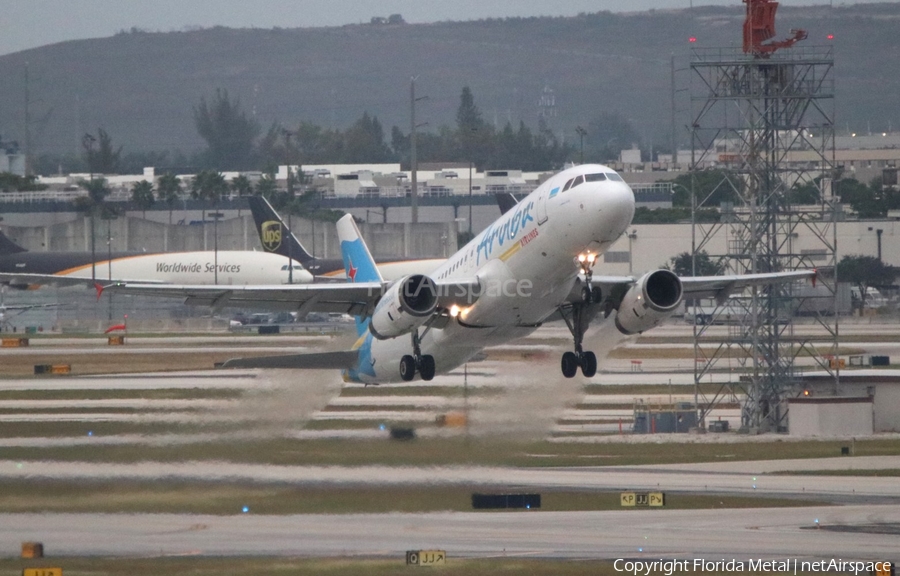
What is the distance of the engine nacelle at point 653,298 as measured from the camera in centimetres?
3844

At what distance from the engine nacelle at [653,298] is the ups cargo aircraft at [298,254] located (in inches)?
2455

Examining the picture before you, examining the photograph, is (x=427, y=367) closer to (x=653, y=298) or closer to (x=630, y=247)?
(x=653, y=298)

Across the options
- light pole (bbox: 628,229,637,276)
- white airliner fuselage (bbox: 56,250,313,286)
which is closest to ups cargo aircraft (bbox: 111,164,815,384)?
light pole (bbox: 628,229,637,276)

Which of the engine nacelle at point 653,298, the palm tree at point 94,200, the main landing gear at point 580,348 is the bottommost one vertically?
the main landing gear at point 580,348

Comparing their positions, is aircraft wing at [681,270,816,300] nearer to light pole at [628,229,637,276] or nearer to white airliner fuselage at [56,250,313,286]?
light pole at [628,229,637,276]

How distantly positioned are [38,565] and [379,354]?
17.2 m

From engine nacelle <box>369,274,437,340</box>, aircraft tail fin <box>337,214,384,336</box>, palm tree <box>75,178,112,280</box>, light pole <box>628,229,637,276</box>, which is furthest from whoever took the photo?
palm tree <box>75,178,112,280</box>

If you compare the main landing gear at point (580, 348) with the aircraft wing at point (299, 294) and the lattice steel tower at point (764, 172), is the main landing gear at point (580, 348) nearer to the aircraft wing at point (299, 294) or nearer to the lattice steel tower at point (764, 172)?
the aircraft wing at point (299, 294)

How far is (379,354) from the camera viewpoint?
46969mm

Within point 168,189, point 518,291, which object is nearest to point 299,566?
point 518,291

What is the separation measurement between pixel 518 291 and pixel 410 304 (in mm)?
3051

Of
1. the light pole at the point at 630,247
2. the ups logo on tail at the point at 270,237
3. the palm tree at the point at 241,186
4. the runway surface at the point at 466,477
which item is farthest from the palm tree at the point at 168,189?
the runway surface at the point at 466,477

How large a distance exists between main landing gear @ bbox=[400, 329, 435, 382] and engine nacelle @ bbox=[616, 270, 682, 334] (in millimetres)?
6507

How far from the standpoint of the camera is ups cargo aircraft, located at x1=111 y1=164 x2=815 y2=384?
117 feet
